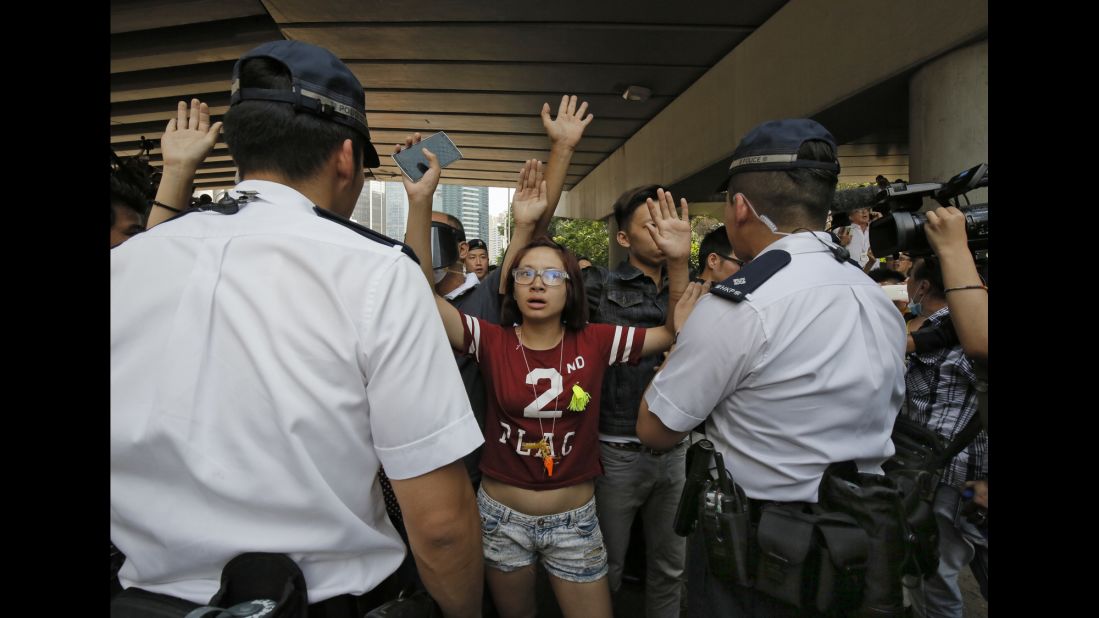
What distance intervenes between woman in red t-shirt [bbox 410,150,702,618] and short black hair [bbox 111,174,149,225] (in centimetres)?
141

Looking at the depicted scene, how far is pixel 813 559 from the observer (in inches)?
60.9

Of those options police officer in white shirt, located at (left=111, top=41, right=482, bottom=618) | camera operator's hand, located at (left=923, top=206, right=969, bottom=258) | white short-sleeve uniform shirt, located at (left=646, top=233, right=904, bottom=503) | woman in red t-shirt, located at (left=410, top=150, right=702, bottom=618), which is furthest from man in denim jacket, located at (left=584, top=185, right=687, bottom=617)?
police officer in white shirt, located at (left=111, top=41, right=482, bottom=618)

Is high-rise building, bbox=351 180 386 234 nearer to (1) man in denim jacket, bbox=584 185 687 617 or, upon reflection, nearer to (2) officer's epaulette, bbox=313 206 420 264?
(1) man in denim jacket, bbox=584 185 687 617

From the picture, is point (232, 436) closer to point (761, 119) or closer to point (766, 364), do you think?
point (766, 364)

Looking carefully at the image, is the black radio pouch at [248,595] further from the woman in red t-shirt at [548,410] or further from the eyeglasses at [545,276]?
the eyeglasses at [545,276]

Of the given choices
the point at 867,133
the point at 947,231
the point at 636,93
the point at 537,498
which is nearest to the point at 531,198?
the point at 537,498

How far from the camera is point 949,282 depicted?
6.33 ft

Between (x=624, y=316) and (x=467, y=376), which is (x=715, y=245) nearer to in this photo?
(x=624, y=316)

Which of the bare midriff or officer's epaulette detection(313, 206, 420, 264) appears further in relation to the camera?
the bare midriff

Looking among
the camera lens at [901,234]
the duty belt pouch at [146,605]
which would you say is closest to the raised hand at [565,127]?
the camera lens at [901,234]

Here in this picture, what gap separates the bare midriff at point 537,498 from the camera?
7.65 feet

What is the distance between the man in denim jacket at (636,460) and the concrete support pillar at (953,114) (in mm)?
2014

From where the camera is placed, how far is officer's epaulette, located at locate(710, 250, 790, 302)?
172 cm
